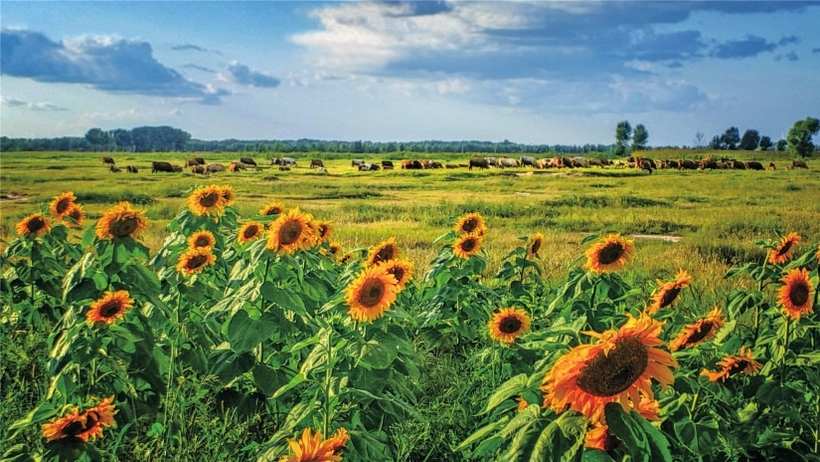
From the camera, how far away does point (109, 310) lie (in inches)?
99.2

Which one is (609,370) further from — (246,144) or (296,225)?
(246,144)

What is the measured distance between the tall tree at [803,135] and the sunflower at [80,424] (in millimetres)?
6128

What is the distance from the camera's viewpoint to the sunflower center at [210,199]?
3443mm

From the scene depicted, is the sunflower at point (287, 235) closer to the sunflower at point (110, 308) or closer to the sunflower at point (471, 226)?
the sunflower at point (110, 308)

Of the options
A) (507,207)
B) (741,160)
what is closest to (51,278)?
(507,207)

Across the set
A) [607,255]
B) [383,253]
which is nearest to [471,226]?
[383,253]

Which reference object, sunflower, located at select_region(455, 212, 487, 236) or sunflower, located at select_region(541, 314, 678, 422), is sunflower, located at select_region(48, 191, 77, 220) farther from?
sunflower, located at select_region(541, 314, 678, 422)

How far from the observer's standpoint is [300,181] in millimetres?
8789

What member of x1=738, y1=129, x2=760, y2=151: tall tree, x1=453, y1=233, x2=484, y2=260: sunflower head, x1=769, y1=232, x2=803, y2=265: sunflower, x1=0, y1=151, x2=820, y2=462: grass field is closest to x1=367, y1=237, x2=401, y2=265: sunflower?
x1=0, y1=151, x2=820, y2=462: grass field

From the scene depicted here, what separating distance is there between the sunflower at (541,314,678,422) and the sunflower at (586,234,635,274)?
162cm

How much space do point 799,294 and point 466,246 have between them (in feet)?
4.86

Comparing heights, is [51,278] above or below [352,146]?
below

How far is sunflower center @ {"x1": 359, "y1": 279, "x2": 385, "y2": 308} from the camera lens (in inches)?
81.9

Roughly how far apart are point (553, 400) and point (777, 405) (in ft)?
4.95
